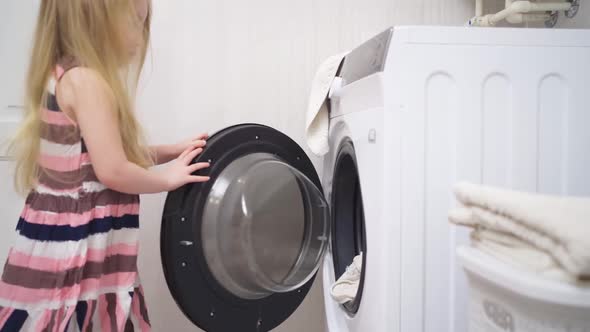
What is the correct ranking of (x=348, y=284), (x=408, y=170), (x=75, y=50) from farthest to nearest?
(x=348, y=284), (x=75, y=50), (x=408, y=170)

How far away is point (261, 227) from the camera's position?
92 cm

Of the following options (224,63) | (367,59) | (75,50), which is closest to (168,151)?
(75,50)

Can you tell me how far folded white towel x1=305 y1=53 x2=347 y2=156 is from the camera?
107 centimetres

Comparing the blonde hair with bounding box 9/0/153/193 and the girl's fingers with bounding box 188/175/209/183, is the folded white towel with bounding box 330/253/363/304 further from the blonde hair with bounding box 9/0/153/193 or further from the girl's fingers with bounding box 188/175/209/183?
the blonde hair with bounding box 9/0/153/193


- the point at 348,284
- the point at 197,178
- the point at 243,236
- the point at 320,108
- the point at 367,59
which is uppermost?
the point at 367,59

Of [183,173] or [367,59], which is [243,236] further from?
[367,59]

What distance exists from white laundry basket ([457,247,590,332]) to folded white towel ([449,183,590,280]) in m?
0.02

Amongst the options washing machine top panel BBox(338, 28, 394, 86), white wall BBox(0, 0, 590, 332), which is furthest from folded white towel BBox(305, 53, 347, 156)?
A: white wall BBox(0, 0, 590, 332)

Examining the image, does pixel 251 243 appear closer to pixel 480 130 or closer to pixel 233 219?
pixel 233 219

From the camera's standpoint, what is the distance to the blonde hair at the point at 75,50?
2.80ft

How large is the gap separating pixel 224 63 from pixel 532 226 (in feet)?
3.50

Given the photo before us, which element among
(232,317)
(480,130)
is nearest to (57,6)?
(232,317)

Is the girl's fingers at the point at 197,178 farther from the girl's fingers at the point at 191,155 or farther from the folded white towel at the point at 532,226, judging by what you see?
the folded white towel at the point at 532,226

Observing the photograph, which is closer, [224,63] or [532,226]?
[532,226]
